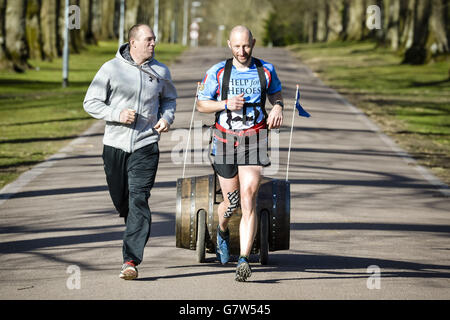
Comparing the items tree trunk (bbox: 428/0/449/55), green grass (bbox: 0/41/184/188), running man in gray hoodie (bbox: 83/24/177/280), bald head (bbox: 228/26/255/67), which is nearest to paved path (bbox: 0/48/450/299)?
running man in gray hoodie (bbox: 83/24/177/280)

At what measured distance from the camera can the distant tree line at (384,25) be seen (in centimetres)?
4209

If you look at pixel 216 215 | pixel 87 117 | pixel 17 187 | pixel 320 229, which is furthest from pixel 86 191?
pixel 87 117

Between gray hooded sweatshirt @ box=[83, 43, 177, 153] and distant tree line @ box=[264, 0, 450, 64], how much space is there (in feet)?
114

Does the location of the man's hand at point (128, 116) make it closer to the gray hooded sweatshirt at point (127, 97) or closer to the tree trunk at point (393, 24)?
the gray hooded sweatshirt at point (127, 97)

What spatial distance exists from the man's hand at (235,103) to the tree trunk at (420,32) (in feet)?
120

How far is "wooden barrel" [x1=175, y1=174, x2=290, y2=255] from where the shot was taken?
7.59m

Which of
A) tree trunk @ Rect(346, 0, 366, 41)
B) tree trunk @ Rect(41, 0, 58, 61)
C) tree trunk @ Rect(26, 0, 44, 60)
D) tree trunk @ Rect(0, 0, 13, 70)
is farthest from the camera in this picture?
tree trunk @ Rect(346, 0, 366, 41)

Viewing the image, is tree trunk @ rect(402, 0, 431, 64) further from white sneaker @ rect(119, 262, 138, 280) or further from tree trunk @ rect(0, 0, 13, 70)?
white sneaker @ rect(119, 262, 138, 280)

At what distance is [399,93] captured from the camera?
106ft

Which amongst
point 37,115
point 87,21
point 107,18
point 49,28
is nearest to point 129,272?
point 37,115
